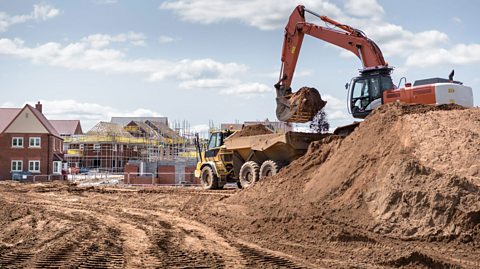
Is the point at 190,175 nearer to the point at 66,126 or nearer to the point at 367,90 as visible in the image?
the point at 367,90

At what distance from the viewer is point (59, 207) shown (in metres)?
18.1

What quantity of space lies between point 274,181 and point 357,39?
770cm

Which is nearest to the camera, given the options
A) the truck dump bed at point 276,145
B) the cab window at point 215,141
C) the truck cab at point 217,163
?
the truck dump bed at point 276,145

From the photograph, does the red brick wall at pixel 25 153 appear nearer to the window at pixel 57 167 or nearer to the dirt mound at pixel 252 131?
the window at pixel 57 167

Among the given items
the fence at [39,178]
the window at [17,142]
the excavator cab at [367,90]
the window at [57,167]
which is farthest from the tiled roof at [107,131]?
the excavator cab at [367,90]

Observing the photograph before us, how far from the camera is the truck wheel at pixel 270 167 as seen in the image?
777 inches

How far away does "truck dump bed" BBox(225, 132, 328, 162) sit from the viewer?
1923 cm

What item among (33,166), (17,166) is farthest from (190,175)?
(17,166)

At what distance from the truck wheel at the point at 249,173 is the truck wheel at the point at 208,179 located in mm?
3294

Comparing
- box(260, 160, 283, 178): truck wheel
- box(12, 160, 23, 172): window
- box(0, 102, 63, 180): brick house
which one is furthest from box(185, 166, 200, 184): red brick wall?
box(12, 160, 23, 172): window

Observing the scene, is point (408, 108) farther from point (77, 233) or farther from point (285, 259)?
point (77, 233)

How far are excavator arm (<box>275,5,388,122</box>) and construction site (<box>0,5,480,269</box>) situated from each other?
0.06 meters

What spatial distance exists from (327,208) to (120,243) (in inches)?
182

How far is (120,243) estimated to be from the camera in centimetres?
1000
